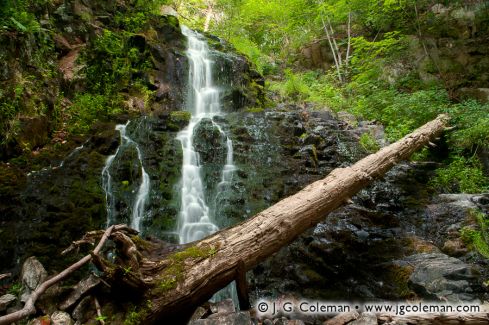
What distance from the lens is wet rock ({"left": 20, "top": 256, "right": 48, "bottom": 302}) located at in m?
3.04

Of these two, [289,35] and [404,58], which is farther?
[289,35]

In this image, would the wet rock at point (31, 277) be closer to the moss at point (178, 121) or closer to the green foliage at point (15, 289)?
the green foliage at point (15, 289)

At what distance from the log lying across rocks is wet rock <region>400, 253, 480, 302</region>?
5.38 ft

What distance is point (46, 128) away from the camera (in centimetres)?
708

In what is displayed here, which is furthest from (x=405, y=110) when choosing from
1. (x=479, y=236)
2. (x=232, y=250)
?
(x=232, y=250)

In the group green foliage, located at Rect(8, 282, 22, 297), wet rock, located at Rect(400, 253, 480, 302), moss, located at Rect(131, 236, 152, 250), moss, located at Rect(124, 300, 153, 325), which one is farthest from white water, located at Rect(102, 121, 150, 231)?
wet rock, located at Rect(400, 253, 480, 302)

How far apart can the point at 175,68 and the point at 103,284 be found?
9474mm

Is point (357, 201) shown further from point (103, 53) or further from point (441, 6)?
point (441, 6)

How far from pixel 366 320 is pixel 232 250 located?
1419mm

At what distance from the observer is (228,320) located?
2719mm

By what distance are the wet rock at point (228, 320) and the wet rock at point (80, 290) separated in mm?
952

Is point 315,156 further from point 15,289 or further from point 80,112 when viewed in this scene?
point 15,289

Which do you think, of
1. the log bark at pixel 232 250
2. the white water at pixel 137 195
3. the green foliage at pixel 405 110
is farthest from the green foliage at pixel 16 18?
the green foliage at pixel 405 110

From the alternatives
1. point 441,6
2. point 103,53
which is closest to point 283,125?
point 103,53
